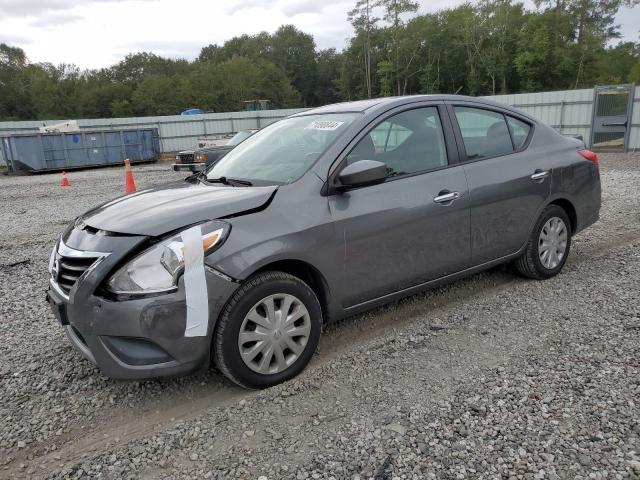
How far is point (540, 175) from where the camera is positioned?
4.27 metres

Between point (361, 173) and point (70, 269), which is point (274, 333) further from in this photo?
point (70, 269)

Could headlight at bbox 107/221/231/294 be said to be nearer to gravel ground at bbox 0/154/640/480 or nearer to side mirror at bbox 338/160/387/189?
gravel ground at bbox 0/154/640/480

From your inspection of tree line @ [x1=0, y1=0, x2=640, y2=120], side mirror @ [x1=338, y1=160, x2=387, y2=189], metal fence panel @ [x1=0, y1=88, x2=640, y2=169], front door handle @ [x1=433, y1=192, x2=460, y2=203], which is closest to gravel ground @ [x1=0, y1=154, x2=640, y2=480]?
front door handle @ [x1=433, y1=192, x2=460, y2=203]

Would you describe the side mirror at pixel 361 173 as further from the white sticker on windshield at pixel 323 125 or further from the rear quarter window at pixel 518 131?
the rear quarter window at pixel 518 131

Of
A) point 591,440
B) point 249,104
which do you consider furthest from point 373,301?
point 249,104

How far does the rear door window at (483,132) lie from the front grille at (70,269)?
2.82 m

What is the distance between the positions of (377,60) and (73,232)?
70783mm

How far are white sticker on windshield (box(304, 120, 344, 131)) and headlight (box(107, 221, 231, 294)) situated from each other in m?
1.40

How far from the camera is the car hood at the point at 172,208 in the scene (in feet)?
9.06

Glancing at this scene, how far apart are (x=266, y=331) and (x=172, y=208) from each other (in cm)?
90

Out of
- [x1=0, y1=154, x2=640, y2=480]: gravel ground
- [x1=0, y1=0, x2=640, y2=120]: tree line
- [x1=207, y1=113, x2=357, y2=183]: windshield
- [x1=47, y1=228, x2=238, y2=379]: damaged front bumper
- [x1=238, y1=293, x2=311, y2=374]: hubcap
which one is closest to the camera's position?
[x1=0, y1=154, x2=640, y2=480]: gravel ground

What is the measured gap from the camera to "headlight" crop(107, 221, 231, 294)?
260 cm

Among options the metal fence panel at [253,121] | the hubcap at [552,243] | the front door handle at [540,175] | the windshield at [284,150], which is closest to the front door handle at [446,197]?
the windshield at [284,150]

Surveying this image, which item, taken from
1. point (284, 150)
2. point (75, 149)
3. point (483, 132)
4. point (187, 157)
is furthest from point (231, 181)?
point (75, 149)
